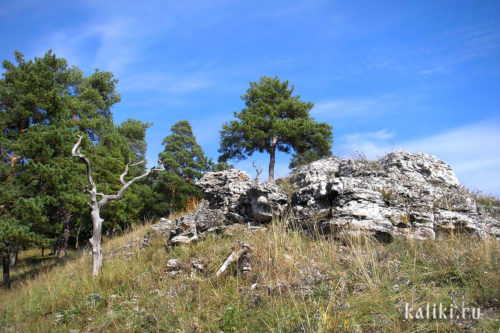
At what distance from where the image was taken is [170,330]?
388cm

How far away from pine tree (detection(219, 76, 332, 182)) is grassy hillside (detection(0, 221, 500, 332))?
1784 centimetres

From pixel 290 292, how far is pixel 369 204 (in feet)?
12.0

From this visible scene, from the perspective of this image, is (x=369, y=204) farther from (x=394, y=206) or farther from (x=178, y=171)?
(x=178, y=171)

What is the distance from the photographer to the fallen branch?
5344 millimetres

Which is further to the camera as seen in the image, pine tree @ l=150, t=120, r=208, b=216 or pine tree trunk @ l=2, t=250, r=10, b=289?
pine tree @ l=150, t=120, r=208, b=216

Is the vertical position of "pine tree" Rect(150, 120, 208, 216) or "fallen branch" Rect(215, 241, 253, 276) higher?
"pine tree" Rect(150, 120, 208, 216)

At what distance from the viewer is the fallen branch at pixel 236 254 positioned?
17.5 ft

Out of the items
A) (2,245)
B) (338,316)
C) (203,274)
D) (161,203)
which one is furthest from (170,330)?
(161,203)

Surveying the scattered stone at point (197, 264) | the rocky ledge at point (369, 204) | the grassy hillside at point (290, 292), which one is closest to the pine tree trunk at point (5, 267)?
the grassy hillside at point (290, 292)

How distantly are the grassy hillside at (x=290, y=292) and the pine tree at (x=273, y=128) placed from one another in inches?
702

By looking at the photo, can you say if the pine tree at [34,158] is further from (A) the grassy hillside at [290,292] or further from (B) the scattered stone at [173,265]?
(B) the scattered stone at [173,265]

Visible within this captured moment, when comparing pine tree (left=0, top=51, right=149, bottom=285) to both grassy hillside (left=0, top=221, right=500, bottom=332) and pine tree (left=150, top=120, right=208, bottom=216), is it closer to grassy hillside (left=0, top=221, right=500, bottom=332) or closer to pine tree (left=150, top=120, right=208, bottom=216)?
grassy hillside (left=0, top=221, right=500, bottom=332)

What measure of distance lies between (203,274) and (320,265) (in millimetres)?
2269

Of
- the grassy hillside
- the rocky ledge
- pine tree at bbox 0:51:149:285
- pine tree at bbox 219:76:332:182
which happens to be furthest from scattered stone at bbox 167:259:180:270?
pine tree at bbox 219:76:332:182
